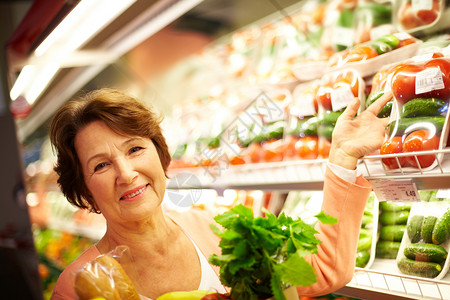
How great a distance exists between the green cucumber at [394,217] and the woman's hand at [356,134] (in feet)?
1.14

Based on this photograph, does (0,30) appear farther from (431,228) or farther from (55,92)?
(431,228)

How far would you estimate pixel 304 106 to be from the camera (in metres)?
1.70

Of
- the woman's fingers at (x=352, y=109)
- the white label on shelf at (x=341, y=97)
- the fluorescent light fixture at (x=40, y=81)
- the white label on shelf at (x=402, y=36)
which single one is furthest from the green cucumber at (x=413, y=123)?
the fluorescent light fixture at (x=40, y=81)

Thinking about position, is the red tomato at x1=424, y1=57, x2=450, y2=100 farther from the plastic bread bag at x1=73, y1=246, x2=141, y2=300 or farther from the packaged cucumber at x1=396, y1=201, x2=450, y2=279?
the plastic bread bag at x1=73, y1=246, x2=141, y2=300

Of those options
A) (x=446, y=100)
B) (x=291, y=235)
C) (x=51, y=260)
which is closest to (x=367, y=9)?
(x=446, y=100)

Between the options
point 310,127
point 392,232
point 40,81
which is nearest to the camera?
point 392,232

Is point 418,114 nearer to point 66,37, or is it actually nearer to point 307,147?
point 307,147

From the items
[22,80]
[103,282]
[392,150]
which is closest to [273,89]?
[392,150]

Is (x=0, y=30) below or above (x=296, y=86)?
above

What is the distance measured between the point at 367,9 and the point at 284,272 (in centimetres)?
144

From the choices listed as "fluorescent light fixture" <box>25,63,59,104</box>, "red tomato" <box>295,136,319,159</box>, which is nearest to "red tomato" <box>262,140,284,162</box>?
"red tomato" <box>295,136,319,159</box>

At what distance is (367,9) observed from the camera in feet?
6.38

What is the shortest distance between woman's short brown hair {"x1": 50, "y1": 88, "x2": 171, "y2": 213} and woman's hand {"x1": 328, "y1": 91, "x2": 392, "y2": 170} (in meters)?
0.62

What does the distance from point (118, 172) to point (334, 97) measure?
0.79m
